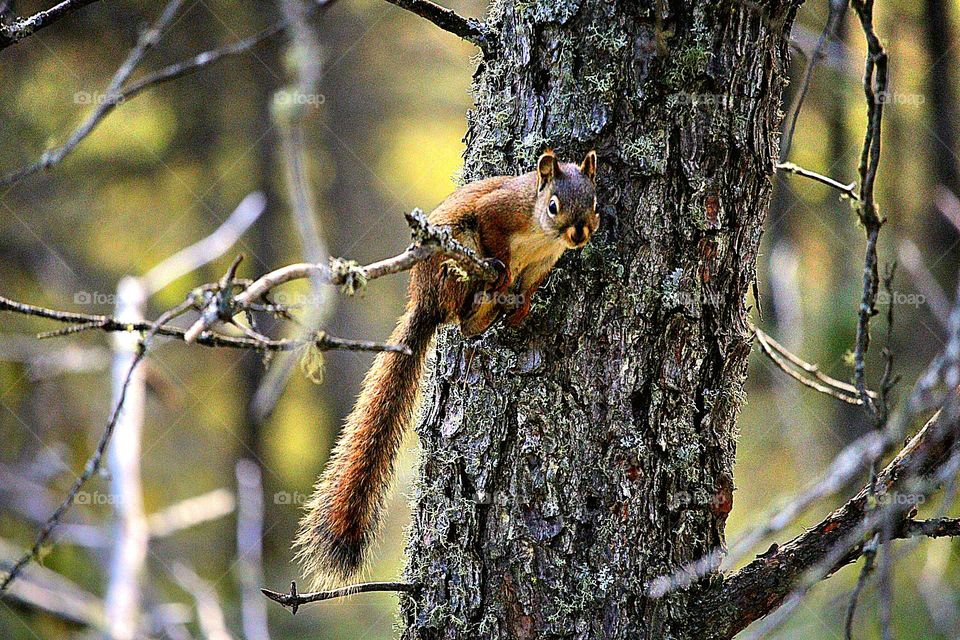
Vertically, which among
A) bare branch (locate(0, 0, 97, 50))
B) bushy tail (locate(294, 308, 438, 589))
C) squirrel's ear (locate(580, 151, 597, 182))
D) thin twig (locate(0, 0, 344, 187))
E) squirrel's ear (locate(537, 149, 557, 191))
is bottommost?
bushy tail (locate(294, 308, 438, 589))

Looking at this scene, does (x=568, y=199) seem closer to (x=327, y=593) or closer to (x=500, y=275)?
(x=500, y=275)

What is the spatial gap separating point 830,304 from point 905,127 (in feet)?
4.24

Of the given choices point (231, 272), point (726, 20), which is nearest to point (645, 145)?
point (726, 20)

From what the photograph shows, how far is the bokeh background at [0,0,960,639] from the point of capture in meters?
4.44

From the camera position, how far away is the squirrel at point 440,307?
161cm

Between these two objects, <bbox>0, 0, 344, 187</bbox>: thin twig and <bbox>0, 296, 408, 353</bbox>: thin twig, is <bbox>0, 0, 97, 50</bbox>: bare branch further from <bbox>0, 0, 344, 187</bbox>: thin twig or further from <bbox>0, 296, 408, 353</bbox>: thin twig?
<bbox>0, 296, 408, 353</bbox>: thin twig

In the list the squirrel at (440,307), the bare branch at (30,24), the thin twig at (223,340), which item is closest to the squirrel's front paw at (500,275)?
the squirrel at (440,307)

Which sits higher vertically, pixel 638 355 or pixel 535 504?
pixel 638 355

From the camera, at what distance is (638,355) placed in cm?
173

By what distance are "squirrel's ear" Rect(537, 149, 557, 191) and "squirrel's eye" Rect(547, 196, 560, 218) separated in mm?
65

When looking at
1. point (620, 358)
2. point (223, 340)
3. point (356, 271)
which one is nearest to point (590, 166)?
point (620, 358)

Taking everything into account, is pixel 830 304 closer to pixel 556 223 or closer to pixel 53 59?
pixel 556 223

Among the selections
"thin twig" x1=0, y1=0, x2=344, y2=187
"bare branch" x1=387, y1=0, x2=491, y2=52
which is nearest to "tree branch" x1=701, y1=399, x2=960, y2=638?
"bare branch" x1=387, y1=0, x2=491, y2=52

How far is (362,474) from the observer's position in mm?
1841
